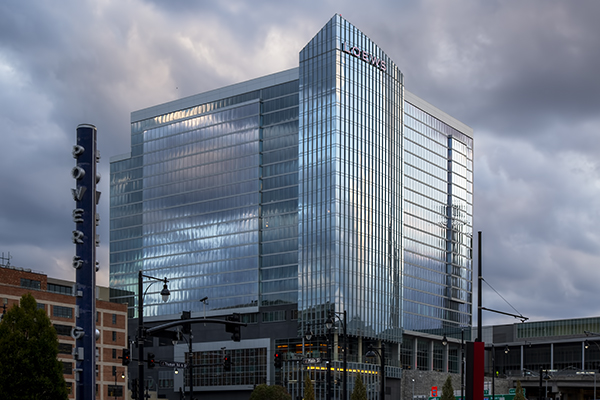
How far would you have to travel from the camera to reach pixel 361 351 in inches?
5458

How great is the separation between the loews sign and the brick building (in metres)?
56.9

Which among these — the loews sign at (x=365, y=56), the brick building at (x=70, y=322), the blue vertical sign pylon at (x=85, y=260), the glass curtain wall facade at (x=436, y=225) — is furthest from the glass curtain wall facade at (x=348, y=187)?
the blue vertical sign pylon at (x=85, y=260)

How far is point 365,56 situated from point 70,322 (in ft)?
218

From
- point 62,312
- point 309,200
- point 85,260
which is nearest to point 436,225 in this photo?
point 309,200

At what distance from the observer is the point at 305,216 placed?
140125mm

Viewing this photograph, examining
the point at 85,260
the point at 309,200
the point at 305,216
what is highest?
the point at 309,200

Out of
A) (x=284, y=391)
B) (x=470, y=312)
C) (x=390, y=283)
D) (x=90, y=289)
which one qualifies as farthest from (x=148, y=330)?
(x=470, y=312)

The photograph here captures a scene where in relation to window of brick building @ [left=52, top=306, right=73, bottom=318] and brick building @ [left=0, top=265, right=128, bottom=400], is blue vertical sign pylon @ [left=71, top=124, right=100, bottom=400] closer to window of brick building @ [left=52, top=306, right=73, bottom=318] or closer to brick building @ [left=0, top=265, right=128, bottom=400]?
brick building @ [left=0, top=265, right=128, bottom=400]

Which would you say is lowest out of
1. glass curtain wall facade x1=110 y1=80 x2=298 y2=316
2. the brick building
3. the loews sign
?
the brick building

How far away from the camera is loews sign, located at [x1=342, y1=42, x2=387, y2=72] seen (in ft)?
465

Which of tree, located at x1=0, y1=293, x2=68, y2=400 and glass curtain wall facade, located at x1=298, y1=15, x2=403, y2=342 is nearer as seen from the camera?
tree, located at x1=0, y1=293, x2=68, y2=400

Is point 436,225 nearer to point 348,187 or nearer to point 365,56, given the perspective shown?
point 348,187

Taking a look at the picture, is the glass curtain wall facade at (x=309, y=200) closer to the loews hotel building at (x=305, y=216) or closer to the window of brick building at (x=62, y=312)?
the loews hotel building at (x=305, y=216)

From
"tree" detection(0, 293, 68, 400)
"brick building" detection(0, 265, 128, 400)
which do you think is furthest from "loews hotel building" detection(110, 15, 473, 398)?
"tree" detection(0, 293, 68, 400)
